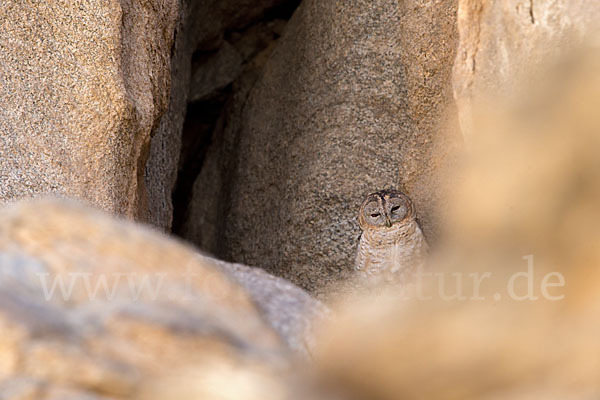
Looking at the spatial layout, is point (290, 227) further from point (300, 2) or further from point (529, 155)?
point (529, 155)

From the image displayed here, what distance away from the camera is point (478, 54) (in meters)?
2.48

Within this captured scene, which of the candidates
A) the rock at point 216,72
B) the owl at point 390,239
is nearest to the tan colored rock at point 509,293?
the owl at point 390,239

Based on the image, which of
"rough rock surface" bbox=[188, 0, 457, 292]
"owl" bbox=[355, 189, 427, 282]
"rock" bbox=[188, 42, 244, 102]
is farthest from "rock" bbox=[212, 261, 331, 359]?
"rock" bbox=[188, 42, 244, 102]

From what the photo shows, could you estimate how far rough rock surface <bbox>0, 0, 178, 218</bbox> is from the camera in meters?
3.15

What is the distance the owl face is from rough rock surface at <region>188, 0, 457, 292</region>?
0.30m

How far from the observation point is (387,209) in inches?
162

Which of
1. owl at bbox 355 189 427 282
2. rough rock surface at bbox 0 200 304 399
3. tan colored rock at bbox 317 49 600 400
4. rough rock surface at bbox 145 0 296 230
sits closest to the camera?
rough rock surface at bbox 0 200 304 399

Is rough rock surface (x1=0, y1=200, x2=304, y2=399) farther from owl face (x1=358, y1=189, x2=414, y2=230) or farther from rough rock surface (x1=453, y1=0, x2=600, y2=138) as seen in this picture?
owl face (x1=358, y1=189, x2=414, y2=230)

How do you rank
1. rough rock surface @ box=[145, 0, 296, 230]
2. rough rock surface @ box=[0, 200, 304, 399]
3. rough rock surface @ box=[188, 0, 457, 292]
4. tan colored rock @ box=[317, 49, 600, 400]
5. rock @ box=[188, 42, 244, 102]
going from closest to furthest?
1. rough rock surface @ box=[0, 200, 304, 399]
2. tan colored rock @ box=[317, 49, 600, 400]
3. rough rock surface @ box=[145, 0, 296, 230]
4. rough rock surface @ box=[188, 0, 457, 292]
5. rock @ box=[188, 42, 244, 102]

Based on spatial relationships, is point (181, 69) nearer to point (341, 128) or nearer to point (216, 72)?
point (216, 72)

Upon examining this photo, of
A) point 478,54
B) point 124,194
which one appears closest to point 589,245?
point 478,54

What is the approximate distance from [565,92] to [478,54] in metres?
0.47

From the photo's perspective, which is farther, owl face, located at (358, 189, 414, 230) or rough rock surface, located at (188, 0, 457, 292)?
rough rock surface, located at (188, 0, 457, 292)

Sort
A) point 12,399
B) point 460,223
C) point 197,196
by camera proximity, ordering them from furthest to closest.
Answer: point 197,196, point 460,223, point 12,399
